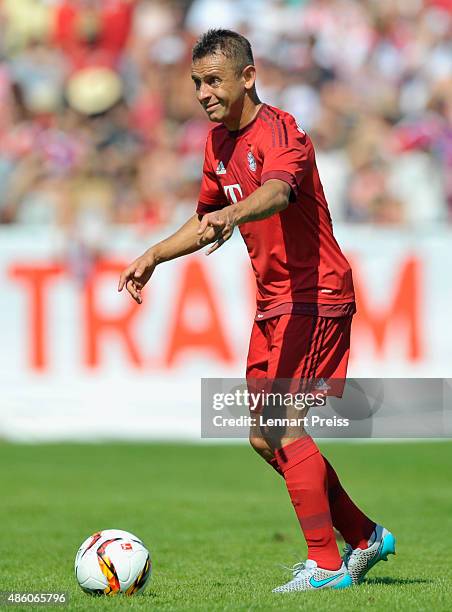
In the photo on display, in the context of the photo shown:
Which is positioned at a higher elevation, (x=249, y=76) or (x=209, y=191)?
(x=249, y=76)

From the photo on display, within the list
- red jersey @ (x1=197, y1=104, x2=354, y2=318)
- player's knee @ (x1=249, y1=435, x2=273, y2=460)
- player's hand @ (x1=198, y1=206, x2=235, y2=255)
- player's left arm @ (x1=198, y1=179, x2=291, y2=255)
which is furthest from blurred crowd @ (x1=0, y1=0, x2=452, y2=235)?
player's hand @ (x1=198, y1=206, x2=235, y2=255)

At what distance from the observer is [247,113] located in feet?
18.5

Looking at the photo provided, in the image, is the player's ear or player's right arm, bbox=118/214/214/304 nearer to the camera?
player's right arm, bbox=118/214/214/304

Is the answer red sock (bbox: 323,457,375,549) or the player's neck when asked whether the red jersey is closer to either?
the player's neck

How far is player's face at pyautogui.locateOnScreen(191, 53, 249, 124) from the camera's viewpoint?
548 centimetres

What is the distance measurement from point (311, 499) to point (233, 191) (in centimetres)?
153

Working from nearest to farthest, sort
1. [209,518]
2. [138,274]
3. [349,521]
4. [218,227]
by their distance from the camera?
1. [218,227]
2. [138,274]
3. [349,521]
4. [209,518]

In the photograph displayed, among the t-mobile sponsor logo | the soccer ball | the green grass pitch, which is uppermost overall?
the t-mobile sponsor logo

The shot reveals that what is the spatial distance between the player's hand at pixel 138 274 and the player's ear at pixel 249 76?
934mm

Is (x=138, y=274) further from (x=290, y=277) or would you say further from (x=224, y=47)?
(x=224, y=47)

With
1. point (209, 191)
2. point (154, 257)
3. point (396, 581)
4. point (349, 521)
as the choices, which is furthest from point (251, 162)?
point (396, 581)

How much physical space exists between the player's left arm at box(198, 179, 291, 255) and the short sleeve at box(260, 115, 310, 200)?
2.9 inches

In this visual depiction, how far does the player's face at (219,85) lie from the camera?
5.48 metres

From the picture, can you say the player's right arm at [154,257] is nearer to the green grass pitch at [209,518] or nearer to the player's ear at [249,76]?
the player's ear at [249,76]
